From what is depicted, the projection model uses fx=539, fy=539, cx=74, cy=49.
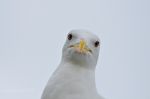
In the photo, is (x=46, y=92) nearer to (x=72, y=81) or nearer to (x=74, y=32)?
(x=72, y=81)

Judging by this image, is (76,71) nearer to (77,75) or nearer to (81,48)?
→ (77,75)

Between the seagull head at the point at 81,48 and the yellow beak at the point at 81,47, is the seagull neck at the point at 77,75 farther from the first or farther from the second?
the yellow beak at the point at 81,47

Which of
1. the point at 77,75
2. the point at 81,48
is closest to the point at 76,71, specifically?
the point at 77,75

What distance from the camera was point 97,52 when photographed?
5070 millimetres

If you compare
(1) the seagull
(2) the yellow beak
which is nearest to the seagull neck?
(1) the seagull

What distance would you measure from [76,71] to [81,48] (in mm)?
227

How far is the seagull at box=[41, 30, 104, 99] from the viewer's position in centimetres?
480

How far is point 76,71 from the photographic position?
4891 mm

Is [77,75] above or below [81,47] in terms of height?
below

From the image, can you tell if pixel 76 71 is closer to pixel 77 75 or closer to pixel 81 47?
pixel 77 75

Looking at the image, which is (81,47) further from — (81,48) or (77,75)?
(77,75)

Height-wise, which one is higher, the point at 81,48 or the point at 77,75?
the point at 81,48

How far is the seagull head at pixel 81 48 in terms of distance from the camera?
15.9 ft

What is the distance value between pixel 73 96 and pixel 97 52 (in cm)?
55
